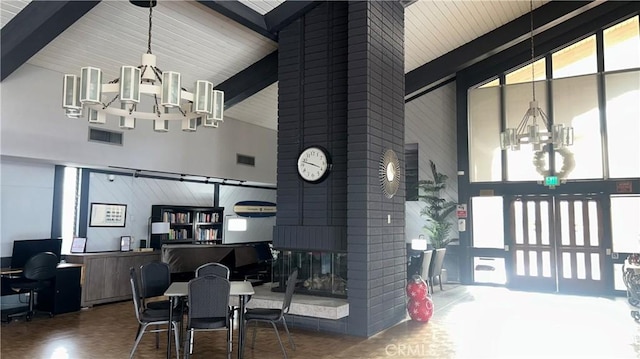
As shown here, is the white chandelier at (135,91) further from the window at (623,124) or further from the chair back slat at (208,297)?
the window at (623,124)

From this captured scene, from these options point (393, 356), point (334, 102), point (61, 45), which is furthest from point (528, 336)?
point (61, 45)

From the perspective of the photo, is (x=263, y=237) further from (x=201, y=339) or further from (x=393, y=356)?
(x=393, y=356)

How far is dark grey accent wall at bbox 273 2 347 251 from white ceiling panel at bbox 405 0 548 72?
75.1 inches

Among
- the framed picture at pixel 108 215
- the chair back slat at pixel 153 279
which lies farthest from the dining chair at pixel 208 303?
the framed picture at pixel 108 215

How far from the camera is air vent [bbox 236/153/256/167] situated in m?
9.63

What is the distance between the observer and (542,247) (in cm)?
970

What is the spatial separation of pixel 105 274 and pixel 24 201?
1624 mm

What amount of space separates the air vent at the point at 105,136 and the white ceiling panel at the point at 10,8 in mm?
1985

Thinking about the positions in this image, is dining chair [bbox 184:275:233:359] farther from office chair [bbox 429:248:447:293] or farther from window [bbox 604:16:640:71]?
window [bbox 604:16:640:71]

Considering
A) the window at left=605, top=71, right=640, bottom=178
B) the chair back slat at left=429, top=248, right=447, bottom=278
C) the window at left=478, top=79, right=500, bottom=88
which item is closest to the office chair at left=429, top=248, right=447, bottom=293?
the chair back slat at left=429, top=248, right=447, bottom=278

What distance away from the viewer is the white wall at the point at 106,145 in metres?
6.13

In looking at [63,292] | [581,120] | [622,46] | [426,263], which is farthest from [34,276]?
[622,46]

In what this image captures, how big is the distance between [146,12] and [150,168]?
2.82 m

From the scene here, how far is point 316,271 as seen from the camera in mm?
6316
